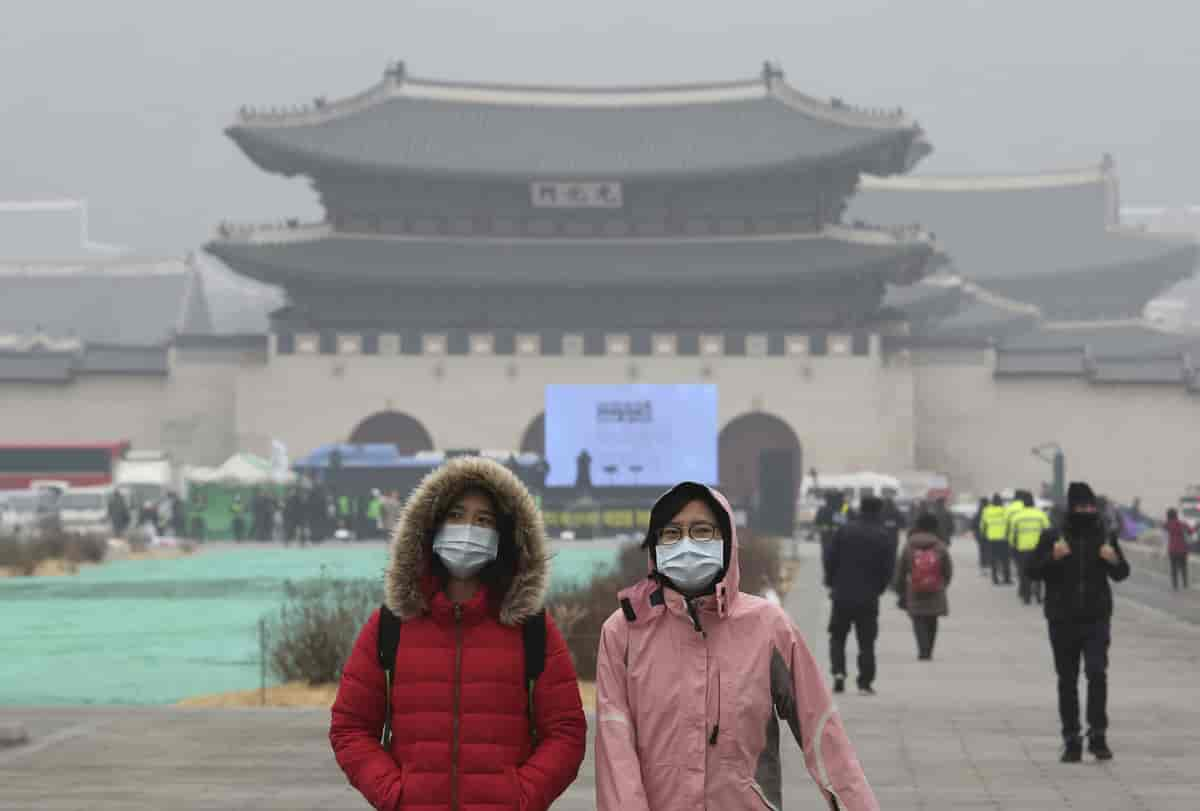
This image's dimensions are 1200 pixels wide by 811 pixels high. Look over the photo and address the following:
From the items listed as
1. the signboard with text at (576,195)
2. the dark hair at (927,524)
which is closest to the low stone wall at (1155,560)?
the dark hair at (927,524)

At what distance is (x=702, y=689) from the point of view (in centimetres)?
582

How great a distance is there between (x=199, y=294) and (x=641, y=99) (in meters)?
38.6

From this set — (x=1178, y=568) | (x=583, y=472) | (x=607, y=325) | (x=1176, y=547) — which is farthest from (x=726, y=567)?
(x=607, y=325)

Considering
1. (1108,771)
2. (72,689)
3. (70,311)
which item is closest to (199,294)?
(70,311)

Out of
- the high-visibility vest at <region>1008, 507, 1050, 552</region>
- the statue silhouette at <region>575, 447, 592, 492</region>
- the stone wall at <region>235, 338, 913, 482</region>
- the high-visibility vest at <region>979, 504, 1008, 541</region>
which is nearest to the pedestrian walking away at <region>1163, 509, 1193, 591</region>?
the high-visibility vest at <region>979, 504, 1008, 541</region>

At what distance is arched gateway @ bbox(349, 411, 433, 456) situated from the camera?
228 ft

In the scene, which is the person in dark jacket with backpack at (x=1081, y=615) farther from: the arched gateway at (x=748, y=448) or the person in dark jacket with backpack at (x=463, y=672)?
the arched gateway at (x=748, y=448)

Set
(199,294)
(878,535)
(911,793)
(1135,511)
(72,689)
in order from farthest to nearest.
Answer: (199,294), (1135,511), (72,689), (878,535), (911,793)

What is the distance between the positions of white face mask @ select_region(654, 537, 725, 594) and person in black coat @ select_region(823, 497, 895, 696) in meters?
11.5

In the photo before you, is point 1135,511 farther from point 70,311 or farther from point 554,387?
point 70,311

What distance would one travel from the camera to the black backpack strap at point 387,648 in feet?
18.7

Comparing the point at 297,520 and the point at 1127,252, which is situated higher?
the point at 1127,252

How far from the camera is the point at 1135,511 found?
59406 millimetres

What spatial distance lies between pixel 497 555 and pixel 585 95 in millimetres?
66472
